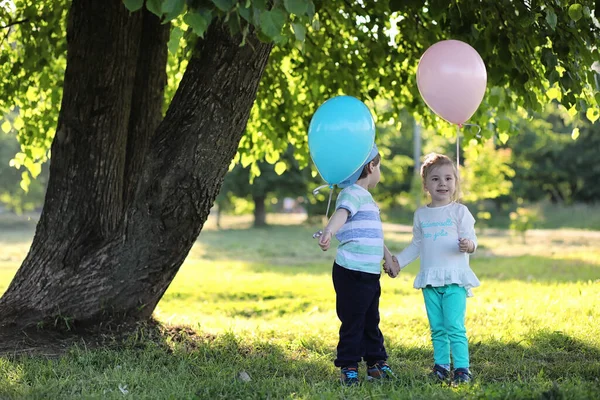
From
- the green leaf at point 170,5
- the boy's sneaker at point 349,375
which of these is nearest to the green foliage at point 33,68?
the green leaf at point 170,5

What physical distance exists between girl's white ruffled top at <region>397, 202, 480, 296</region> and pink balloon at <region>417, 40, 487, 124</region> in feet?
3.26

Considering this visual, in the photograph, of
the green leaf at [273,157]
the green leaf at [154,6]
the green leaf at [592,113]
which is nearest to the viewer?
the green leaf at [154,6]

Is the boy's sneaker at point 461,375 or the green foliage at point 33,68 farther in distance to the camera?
the green foliage at point 33,68

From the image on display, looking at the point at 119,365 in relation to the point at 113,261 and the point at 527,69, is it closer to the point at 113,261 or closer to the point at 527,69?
Result: the point at 113,261

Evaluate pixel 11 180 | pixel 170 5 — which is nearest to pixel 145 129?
pixel 170 5

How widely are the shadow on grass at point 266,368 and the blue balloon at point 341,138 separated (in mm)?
1255

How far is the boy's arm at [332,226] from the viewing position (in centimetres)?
372

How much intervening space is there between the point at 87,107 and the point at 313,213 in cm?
2663

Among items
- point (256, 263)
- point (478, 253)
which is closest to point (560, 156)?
point (478, 253)

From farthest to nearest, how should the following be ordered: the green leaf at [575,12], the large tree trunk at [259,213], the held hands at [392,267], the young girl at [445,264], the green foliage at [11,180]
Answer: the green foliage at [11,180] → the large tree trunk at [259,213] → the green leaf at [575,12] → the held hands at [392,267] → the young girl at [445,264]

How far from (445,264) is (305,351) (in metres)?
1.40

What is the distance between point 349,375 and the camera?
3.95 metres

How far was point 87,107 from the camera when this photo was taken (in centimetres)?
523

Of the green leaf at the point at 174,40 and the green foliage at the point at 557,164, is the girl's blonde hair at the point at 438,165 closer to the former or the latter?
the green leaf at the point at 174,40
